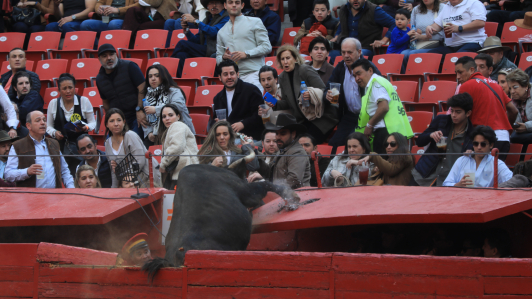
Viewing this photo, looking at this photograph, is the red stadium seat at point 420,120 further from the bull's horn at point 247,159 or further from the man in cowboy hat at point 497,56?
the bull's horn at point 247,159

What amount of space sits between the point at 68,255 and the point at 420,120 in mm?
4933

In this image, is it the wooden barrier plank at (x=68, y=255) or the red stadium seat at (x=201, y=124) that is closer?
the wooden barrier plank at (x=68, y=255)

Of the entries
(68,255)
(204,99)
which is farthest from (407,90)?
(68,255)

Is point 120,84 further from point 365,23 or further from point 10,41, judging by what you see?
point 10,41

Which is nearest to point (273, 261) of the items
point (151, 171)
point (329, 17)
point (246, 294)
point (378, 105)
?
point (246, 294)

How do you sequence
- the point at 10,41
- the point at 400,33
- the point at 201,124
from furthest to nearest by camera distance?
1. the point at 10,41
2. the point at 400,33
3. the point at 201,124

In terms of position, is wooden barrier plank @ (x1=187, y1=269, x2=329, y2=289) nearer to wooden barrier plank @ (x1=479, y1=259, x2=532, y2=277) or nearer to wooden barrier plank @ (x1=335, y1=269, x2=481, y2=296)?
wooden barrier plank @ (x1=335, y1=269, x2=481, y2=296)

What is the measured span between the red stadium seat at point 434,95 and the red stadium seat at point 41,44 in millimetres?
7803

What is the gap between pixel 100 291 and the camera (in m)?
3.64

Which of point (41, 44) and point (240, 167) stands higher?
point (41, 44)

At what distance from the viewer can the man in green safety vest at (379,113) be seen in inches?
242

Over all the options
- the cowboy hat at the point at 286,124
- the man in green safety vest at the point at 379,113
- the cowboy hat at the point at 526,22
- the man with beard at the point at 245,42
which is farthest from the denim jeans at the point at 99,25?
the cowboy hat at the point at 526,22

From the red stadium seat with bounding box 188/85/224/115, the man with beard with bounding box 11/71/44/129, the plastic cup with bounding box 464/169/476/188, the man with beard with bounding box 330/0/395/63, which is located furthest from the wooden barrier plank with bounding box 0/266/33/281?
the man with beard with bounding box 330/0/395/63

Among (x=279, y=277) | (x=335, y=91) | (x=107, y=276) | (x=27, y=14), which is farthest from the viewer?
(x=27, y=14)
